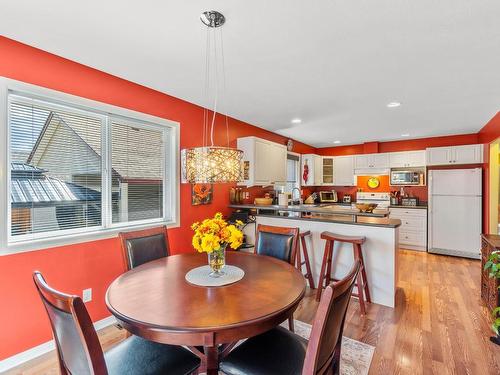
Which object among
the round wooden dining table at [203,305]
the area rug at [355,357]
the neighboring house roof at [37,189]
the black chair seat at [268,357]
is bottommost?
the area rug at [355,357]

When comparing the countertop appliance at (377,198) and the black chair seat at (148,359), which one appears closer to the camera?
the black chair seat at (148,359)

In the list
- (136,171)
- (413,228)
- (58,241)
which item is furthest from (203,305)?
(413,228)

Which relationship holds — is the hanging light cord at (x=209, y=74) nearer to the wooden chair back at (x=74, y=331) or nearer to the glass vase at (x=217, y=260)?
the glass vase at (x=217, y=260)

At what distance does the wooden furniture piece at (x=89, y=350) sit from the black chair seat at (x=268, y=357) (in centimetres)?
22

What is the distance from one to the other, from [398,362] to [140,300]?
1967mm

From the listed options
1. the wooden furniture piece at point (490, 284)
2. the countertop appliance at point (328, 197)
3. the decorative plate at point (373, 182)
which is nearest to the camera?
the wooden furniture piece at point (490, 284)

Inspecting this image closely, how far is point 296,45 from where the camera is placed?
6.54 ft

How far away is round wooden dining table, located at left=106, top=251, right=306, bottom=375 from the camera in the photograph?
114cm

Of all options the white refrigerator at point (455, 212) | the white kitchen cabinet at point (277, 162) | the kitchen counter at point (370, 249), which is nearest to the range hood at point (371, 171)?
the white refrigerator at point (455, 212)

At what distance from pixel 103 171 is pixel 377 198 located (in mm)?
5574

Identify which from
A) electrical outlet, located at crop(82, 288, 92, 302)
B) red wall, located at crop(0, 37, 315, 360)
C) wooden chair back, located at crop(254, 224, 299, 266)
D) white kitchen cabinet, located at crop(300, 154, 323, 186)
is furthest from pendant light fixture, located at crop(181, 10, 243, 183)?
white kitchen cabinet, located at crop(300, 154, 323, 186)

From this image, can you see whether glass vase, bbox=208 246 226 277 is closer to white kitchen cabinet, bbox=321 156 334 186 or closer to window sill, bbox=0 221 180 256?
window sill, bbox=0 221 180 256

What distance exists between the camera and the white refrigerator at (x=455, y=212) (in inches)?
182

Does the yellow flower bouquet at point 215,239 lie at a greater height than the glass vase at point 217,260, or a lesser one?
greater
